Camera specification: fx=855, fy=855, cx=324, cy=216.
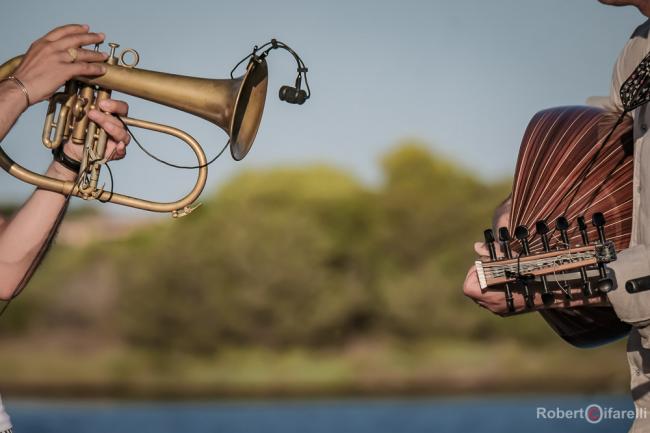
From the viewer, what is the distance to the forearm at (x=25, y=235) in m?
3.12

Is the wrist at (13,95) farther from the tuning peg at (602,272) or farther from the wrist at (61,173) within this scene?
the tuning peg at (602,272)

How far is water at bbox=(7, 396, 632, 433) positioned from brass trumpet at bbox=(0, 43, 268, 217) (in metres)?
16.3

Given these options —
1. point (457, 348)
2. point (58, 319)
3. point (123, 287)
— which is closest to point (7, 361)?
point (58, 319)

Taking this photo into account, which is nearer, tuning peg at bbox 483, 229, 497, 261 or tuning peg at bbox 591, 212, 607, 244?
tuning peg at bbox 591, 212, 607, 244

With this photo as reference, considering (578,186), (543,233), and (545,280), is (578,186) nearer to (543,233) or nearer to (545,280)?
(543,233)

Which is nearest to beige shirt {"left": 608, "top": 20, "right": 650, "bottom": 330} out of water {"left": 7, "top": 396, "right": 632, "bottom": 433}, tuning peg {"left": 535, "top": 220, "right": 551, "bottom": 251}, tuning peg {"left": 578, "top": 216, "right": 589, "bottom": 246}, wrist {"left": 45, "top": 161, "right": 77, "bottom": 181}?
tuning peg {"left": 578, "top": 216, "right": 589, "bottom": 246}

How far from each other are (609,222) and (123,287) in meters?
26.9

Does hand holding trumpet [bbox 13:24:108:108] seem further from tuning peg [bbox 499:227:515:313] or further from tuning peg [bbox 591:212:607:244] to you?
tuning peg [bbox 591:212:607:244]

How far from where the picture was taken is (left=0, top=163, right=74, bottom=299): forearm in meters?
3.12

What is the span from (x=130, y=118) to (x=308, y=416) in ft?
71.4

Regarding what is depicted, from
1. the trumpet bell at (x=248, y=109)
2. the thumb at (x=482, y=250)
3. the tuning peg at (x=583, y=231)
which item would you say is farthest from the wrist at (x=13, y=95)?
the tuning peg at (x=583, y=231)

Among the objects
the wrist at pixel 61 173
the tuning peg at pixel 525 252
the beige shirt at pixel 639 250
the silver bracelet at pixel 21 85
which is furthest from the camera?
the wrist at pixel 61 173

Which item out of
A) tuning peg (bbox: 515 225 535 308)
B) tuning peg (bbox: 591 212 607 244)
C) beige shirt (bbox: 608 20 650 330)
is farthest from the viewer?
tuning peg (bbox: 515 225 535 308)

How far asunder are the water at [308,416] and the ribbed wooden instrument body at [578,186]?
15612mm
